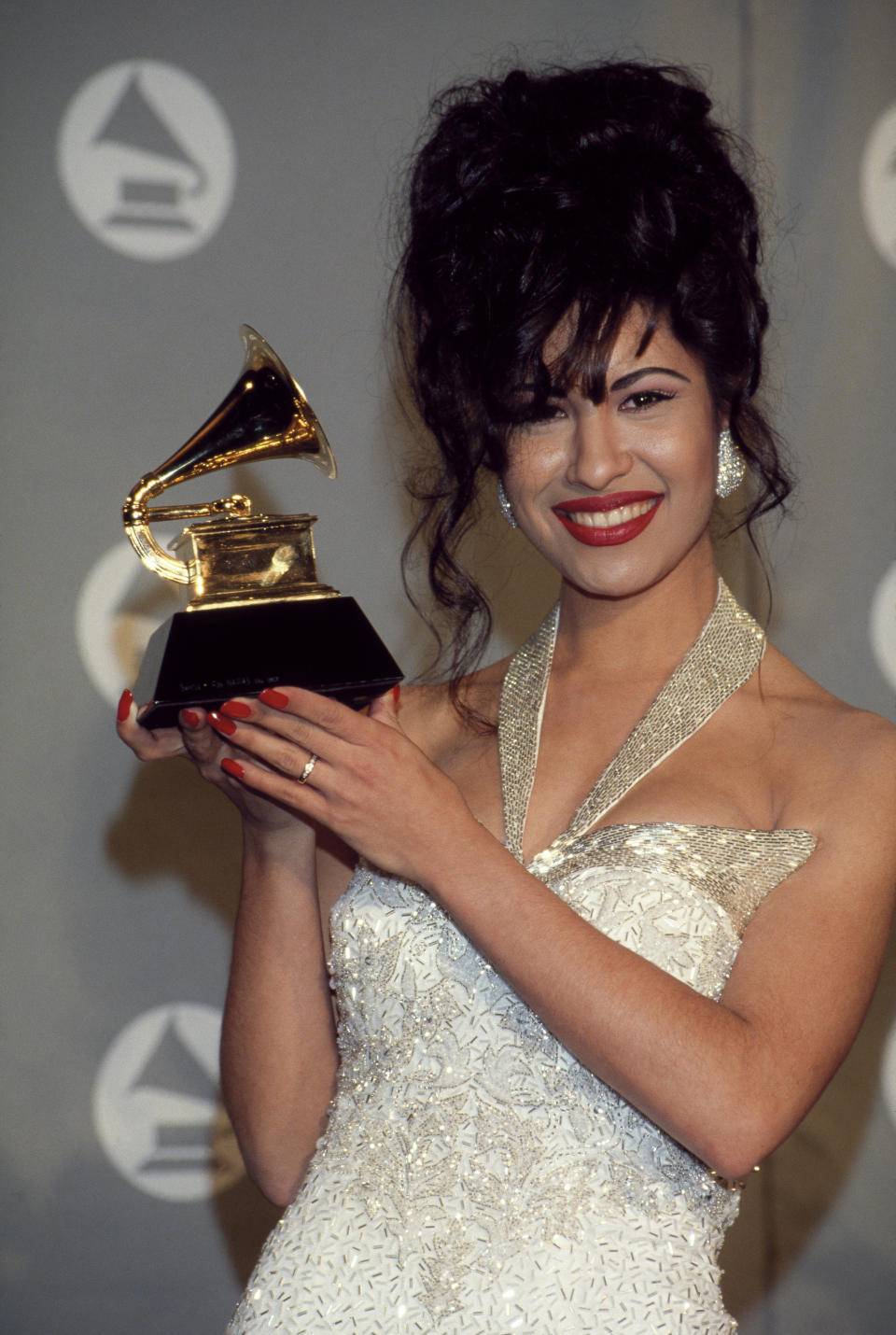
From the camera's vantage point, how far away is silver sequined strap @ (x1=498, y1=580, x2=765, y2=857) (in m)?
1.65

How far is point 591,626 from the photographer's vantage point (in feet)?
6.07

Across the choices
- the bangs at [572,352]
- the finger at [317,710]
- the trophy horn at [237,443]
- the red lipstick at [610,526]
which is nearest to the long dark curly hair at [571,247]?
the bangs at [572,352]

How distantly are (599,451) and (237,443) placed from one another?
42 centimetres

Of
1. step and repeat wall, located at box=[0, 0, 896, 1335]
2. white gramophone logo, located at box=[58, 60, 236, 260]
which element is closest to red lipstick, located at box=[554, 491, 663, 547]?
step and repeat wall, located at box=[0, 0, 896, 1335]

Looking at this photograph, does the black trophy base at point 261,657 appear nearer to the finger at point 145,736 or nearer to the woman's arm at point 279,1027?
the finger at point 145,736

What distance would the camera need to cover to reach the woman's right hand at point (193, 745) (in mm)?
1383

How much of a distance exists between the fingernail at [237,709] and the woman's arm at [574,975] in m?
0.01

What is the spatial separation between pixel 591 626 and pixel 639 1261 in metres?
0.80

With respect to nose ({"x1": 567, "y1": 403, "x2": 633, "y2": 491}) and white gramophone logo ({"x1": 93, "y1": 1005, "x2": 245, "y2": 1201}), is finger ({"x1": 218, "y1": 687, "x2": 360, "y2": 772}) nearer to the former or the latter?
nose ({"x1": 567, "y1": 403, "x2": 633, "y2": 491})

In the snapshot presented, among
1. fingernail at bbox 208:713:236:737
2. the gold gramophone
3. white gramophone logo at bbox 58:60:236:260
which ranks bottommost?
fingernail at bbox 208:713:236:737

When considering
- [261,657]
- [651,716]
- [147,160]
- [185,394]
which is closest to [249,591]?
[261,657]

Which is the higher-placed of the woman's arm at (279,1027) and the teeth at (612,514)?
the teeth at (612,514)

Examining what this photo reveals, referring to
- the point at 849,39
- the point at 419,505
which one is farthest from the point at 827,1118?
the point at 849,39

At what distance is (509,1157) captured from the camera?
1468mm
